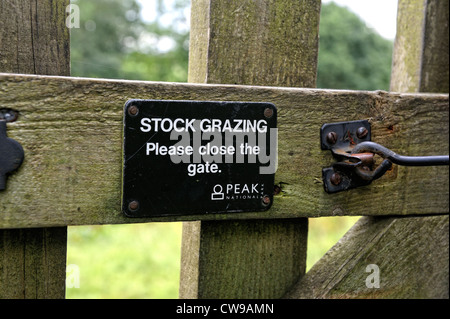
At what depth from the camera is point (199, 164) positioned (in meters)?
0.93

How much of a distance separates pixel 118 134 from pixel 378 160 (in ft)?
1.92

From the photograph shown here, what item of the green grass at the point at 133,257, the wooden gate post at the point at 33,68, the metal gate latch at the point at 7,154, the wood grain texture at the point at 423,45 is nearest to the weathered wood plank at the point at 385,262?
the wood grain texture at the point at 423,45

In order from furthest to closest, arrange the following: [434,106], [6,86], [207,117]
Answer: [434,106]
[207,117]
[6,86]

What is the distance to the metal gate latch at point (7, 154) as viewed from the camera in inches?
31.0

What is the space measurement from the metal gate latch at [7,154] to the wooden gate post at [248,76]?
0.41m

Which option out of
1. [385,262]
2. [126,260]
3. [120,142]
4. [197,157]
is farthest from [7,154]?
[126,260]

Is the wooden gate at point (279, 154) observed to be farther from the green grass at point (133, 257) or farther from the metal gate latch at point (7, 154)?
the green grass at point (133, 257)

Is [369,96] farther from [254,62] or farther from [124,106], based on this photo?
[124,106]

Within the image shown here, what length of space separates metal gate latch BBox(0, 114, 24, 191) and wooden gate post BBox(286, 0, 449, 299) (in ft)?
2.33

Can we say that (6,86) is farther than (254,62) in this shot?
No

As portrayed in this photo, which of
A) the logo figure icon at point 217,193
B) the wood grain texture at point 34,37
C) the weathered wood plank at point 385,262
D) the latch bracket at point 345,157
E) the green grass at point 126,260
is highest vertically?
the wood grain texture at point 34,37

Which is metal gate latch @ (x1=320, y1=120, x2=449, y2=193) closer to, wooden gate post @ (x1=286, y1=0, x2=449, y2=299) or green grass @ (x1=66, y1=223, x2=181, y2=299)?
wooden gate post @ (x1=286, y1=0, x2=449, y2=299)

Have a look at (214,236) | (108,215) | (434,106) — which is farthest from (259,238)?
(434,106)

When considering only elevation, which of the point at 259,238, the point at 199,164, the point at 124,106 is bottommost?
the point at 259,238
